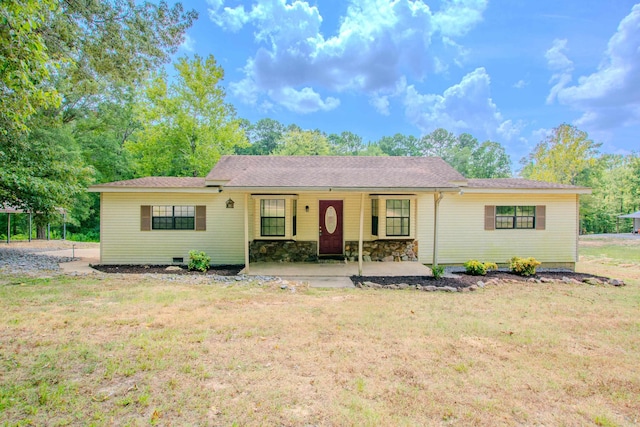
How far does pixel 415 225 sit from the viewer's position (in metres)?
10.5

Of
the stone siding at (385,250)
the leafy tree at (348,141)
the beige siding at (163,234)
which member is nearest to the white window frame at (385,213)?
the stone siding at (385,250)

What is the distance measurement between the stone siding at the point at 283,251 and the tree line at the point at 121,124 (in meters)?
5.70

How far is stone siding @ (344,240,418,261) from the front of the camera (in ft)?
34.6

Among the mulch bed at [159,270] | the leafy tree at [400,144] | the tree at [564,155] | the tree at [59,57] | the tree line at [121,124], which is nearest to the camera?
the tree at [59,57]

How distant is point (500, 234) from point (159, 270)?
34.6 ft

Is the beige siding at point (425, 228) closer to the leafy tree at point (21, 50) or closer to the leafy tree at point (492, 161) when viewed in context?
the leafy tree at point (21, 50)

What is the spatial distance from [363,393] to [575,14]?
62.9 feet

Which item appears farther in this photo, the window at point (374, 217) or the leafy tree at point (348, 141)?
the leafy tree at point (348, 141)

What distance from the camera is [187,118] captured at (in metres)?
19.2

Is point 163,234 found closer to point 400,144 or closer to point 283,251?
→ point 283,251

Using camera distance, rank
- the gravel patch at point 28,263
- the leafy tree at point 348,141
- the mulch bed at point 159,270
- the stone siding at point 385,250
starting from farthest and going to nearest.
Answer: the leafy tree at point 348,141, the stone siding at point 385,250, the mulch bed at point 159,270, the gravel patch at point 28,263

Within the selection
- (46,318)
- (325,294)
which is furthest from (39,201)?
(325,294)

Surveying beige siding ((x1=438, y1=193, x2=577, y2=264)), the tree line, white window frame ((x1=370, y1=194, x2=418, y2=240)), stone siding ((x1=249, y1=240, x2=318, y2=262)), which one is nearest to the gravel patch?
the tree line

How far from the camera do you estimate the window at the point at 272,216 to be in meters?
10.1
